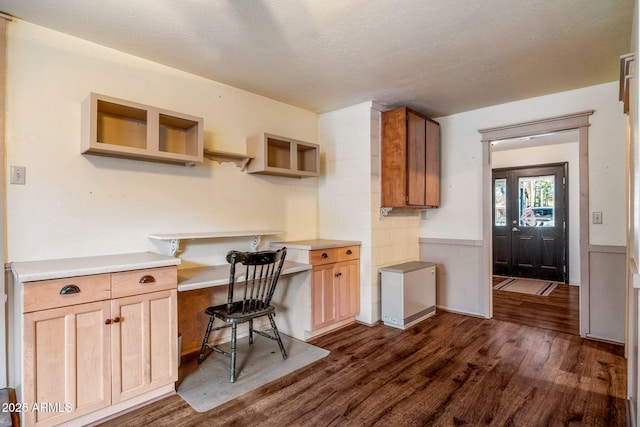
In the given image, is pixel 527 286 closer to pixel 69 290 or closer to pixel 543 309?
pixel 543 309

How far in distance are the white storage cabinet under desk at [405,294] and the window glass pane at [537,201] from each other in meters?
3.22

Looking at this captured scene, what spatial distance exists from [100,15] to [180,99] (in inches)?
32.0

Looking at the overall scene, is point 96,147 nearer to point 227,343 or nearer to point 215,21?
point 215,21

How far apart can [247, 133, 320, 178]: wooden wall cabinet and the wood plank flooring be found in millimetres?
1634

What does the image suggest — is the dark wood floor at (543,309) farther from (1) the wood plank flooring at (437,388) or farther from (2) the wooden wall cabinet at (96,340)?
(2) the wooden wall cabinet at (96,340)

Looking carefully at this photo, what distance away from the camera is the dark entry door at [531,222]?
5559mm

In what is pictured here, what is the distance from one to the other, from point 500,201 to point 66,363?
6.48 m

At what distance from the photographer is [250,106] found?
3.27 meters

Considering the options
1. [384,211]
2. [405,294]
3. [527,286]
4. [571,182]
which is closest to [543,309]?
[527,286]

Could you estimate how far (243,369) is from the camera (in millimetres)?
2516

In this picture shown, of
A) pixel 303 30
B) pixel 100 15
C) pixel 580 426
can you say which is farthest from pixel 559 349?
pixel 100 15

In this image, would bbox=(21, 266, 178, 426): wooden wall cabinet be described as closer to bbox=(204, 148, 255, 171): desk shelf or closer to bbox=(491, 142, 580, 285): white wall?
bbox=(204, 148, 255, 171): desk shelf

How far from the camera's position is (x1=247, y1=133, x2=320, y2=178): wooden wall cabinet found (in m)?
3.08

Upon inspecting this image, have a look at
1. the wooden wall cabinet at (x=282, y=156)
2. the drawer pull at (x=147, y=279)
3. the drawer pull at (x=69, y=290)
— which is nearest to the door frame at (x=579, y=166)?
the wooden wall cabinet at (x=282, y=156)
